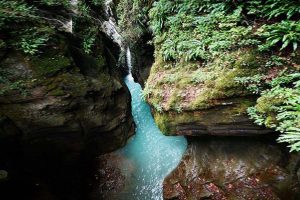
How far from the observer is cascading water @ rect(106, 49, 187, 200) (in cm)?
Answer: 919

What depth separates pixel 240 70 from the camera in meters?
6.16

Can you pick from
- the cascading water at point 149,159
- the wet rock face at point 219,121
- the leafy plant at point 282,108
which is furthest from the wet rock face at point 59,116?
the leafy plant at point 282,108

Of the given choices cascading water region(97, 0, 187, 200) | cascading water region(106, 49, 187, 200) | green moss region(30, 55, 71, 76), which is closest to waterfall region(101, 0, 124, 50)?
green moss region(30, 55, 71, 76)

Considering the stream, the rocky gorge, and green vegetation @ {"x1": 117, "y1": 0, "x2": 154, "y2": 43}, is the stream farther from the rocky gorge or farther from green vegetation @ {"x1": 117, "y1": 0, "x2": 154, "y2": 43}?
green vegetation @ {"x1": 117, "y1": 0, "x2": 154, "y2": 43}

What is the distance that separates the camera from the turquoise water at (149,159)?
9.19 meters

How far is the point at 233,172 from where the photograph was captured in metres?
7.13

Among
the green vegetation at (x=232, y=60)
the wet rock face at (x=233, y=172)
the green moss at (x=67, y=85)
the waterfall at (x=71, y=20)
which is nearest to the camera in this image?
the green vegetation at (x=232, y=60)

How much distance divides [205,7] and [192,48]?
5.57 feet

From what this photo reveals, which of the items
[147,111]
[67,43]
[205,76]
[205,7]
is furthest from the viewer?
[147,111]

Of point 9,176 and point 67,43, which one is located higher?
point 67,43

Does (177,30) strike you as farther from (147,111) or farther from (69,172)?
(69,172)

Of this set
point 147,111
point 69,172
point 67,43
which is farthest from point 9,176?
point 147,111

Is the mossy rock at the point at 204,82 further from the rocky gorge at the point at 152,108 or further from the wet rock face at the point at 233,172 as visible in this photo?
the wet rock face at the point at 233,172

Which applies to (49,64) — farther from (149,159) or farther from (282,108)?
A: (282,108)
